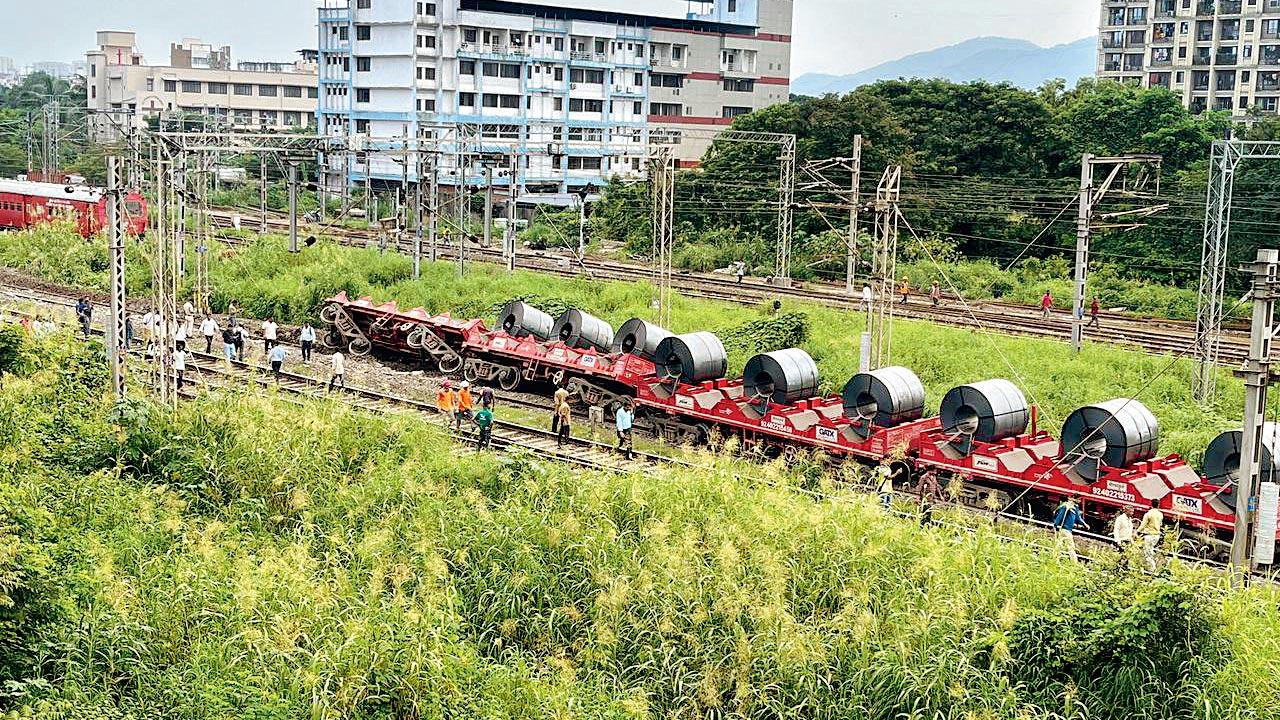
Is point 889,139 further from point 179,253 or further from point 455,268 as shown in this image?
point 179,253

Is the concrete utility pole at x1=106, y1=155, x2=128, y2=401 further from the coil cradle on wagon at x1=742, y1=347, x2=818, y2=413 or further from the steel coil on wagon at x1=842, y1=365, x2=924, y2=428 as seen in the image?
the steel coil on wagon at x1=842, y1=365, x2=924, y2=428

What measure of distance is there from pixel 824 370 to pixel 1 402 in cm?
1688

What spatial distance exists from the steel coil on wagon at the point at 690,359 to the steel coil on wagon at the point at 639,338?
0.99 m

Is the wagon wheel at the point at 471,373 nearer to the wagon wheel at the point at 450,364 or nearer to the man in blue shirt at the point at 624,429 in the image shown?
the wagon wheel at the point at 450,364

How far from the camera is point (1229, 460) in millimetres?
18953

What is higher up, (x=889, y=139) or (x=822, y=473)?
(x=889, y=139)

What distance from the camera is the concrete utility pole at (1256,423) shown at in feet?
50.9

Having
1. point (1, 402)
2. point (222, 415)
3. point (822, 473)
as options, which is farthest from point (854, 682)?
point (1, 402)

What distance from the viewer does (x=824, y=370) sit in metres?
29.7

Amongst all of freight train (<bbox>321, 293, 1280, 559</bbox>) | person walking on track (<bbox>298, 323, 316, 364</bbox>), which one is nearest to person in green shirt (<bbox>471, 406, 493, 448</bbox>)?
freight train (<bbox>321, 293, 1280, 559</bbox>)

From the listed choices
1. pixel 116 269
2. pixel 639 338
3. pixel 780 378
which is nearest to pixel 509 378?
pixel 639 338

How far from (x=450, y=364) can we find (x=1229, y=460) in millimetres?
17899

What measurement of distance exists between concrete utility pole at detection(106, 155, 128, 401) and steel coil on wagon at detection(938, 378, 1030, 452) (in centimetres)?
1404

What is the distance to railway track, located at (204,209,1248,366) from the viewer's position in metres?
34.9
